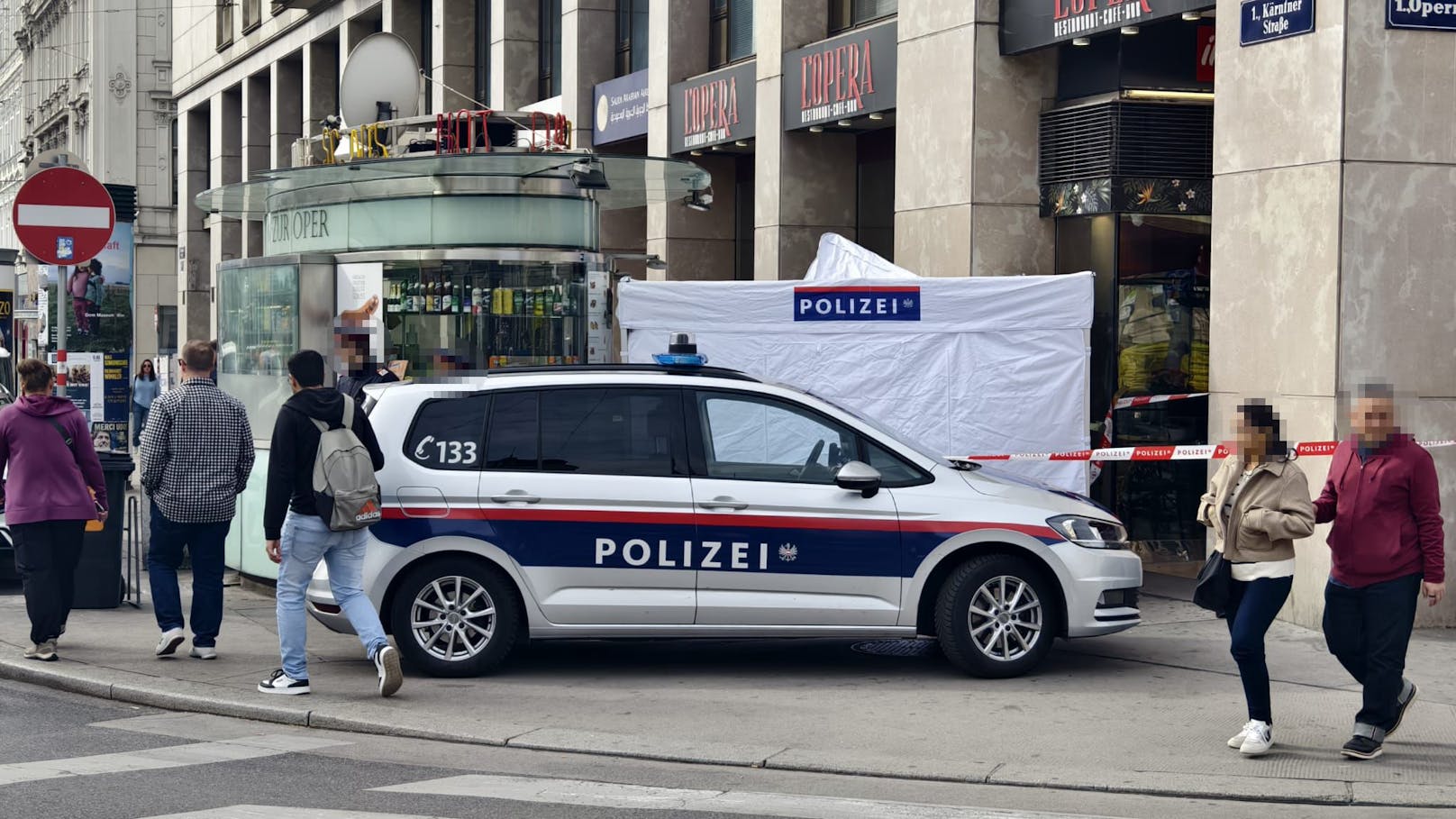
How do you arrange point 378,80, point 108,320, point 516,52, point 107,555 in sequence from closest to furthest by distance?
point 107,555, point 378,80, point 108,320, point 516,52

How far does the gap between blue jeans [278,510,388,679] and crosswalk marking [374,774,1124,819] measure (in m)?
1.87

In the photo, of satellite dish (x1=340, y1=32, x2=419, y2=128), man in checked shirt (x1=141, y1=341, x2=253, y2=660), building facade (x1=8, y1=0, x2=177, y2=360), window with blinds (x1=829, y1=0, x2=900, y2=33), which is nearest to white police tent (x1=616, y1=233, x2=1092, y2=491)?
man in checked shirt (x1=141, y1=341, x2=253, y2=660)

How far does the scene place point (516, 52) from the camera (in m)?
25.1

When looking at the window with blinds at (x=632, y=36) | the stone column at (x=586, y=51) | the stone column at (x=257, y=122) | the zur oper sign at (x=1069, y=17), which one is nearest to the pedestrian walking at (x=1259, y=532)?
the zur oper sign at (x=1069, y=17)

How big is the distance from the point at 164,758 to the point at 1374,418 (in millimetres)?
5409

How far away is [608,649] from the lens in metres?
10.7

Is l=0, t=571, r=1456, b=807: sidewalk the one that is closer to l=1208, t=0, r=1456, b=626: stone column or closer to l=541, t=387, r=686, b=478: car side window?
l=541, t=387, r=686, b=478: car side window

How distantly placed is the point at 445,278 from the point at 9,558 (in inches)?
152

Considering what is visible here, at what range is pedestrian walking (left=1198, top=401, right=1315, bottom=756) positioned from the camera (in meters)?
7.64

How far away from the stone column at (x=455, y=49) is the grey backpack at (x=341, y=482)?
18915mm

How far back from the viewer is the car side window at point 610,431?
376 inches

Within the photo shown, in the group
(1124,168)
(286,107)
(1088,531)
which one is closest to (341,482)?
(1088,531)

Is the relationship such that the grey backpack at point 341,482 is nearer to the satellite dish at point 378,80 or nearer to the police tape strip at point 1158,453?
the police tape strip at point 1158,453

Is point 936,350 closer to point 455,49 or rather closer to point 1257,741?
point 1257,741
